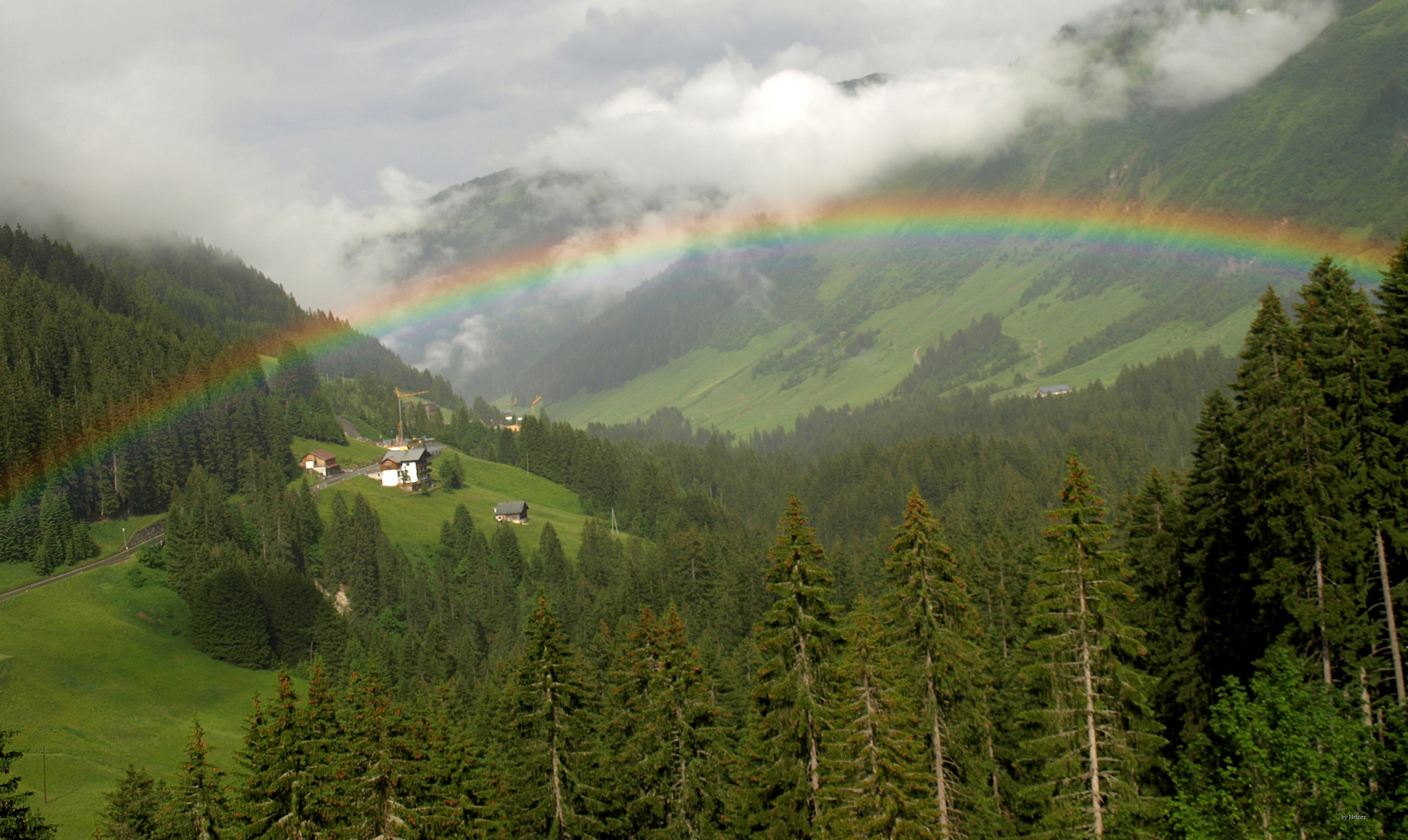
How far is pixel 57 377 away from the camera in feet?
513

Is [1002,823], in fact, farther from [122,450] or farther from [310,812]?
[122,450]

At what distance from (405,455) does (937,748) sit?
160 meters

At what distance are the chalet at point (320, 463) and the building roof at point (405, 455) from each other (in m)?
10.4

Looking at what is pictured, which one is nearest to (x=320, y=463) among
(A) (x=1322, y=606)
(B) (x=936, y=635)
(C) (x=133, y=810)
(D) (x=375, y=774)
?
(C) (x=133, y=810)

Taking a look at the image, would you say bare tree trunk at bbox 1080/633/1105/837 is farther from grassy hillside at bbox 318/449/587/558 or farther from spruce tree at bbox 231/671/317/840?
grassy hillside at bbox 318/449/587/558

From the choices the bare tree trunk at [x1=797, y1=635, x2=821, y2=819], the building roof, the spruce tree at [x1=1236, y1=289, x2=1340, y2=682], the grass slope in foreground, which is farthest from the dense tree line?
the spruce tree at [x1=1236, y1=289, x2=1340, y2=682]

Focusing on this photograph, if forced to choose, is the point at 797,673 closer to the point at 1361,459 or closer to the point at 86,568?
the point at 1361,459

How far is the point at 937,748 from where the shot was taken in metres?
37.6

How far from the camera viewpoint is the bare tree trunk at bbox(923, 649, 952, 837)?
36500 millimetres

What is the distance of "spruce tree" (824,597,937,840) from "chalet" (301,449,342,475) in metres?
166

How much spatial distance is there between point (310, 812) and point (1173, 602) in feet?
141

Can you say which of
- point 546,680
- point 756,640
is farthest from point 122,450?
point 756,640

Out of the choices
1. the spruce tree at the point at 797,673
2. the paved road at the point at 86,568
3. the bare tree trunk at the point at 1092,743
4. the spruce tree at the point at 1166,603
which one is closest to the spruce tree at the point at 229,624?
the paved road at the point at 86,568

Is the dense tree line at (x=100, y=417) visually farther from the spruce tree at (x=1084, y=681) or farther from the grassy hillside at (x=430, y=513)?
the spruce tree at (x=1084, y=681)
